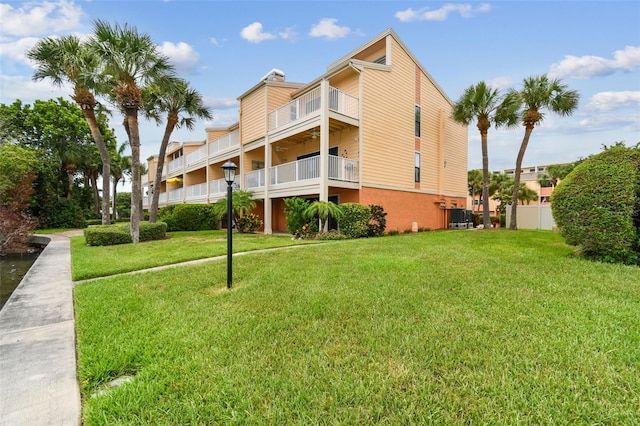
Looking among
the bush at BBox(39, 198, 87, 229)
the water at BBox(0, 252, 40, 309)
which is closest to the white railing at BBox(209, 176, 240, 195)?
the water at BBox(0, 252, 40, 309)

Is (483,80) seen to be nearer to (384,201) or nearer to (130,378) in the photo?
(384,201)

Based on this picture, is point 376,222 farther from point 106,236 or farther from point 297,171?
point 106,236

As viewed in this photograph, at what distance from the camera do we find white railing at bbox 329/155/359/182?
13.0 m

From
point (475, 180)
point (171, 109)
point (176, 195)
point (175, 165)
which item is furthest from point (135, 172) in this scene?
point (475, 180)

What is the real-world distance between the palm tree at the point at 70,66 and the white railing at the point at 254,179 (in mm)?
7204

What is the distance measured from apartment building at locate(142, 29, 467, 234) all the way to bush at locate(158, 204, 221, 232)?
140cm

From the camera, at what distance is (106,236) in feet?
38.8

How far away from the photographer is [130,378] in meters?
2.53

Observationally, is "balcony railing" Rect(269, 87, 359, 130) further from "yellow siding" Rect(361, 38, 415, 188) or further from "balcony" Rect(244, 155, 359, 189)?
"balcony" Rect(244, 155, 359, 189)

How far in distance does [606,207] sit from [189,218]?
63.7ft

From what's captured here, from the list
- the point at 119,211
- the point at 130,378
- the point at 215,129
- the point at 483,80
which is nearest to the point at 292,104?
the point at 215,129

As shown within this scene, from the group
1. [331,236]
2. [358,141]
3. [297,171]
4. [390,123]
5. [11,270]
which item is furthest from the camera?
[390,123]

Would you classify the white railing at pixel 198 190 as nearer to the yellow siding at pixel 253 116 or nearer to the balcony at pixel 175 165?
the balcony at pixel 175 165

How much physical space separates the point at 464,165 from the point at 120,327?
73.2 ft
